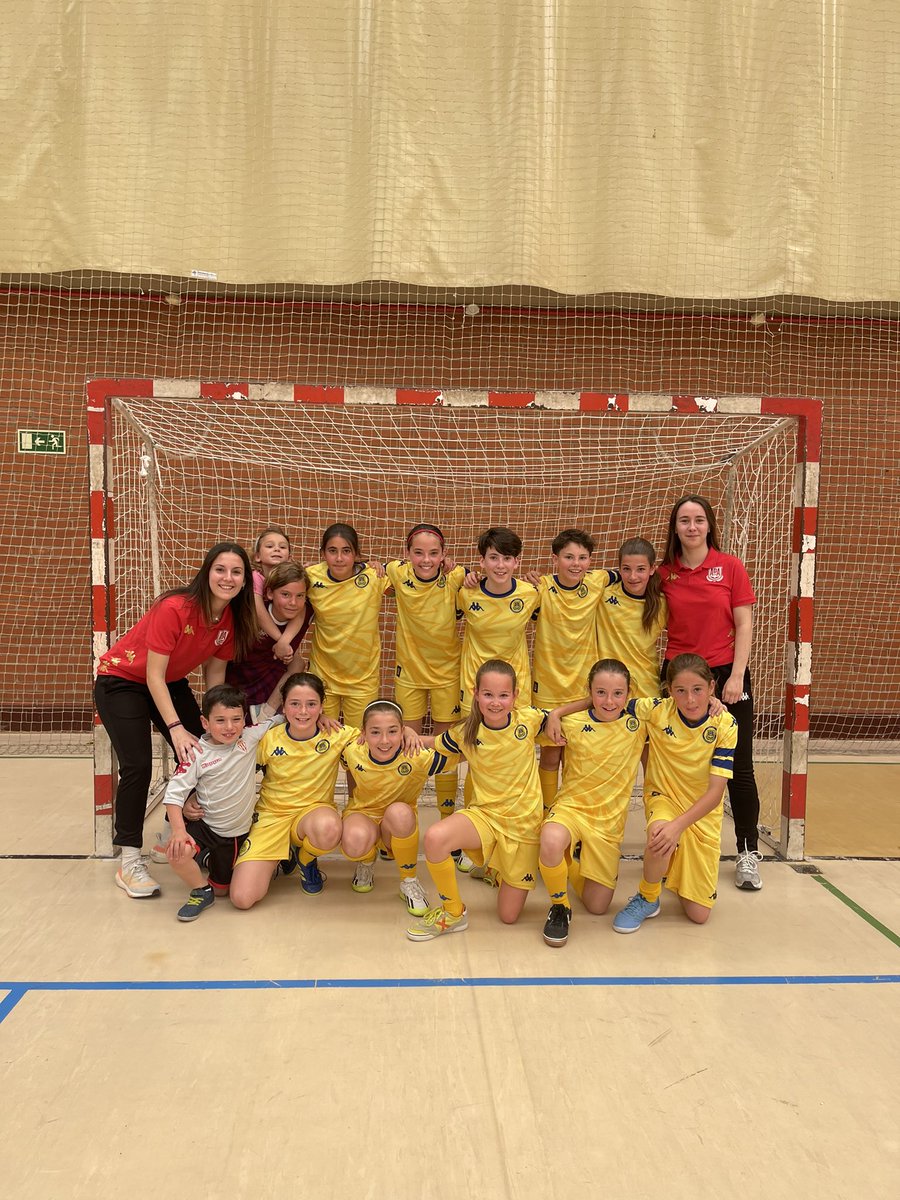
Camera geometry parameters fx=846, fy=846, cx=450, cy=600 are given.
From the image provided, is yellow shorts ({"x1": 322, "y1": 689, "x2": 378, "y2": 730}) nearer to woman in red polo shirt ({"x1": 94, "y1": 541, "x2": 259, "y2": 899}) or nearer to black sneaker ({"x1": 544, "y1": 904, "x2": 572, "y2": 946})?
woman in red polo shirt ({"x1": 94, "y1": 541, "x2": 259, "y2": 899})

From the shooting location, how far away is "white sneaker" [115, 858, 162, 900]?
3.55 metres

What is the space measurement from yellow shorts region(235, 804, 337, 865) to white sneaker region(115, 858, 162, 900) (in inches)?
16.4

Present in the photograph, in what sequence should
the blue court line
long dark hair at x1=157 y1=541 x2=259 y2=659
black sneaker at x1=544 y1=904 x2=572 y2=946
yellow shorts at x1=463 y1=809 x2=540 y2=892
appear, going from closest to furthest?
1. the blue court line
2. black sneaker at x1=544 y1=904 x2=572 y2=946
3. yellow shorts at x1=463 y1=809 x2=540 y2=892
4. long dark hair at x1=157 y1=541 x2=259 y2=659

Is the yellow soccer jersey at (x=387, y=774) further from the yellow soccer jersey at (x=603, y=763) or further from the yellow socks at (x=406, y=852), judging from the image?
the yellow soccer jersey at (x=603, y=763)

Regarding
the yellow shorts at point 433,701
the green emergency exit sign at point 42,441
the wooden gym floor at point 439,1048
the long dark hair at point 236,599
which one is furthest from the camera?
the green emergency exit sign at point 42,441

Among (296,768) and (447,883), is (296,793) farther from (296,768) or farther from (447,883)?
(447,883)

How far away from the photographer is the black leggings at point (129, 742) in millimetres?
3625

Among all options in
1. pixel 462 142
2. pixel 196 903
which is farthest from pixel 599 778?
pixel 462 142

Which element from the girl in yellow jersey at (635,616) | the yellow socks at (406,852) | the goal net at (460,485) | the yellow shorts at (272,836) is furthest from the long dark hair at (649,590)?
the goal net at (460,485)

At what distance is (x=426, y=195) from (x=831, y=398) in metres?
3.44

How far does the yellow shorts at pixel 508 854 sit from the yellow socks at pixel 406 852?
269 mm

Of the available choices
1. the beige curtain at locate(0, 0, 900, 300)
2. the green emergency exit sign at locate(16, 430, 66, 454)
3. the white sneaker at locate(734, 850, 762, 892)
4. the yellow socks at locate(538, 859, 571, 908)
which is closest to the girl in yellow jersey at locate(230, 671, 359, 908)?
the yellow socks at locate(538, 859, 571, 908)

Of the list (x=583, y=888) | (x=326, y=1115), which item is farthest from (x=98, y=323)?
(x=326, y=1115)

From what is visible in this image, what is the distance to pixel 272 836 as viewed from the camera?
3510 millimetres
